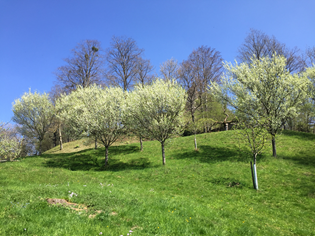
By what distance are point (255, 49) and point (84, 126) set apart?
1625 inches

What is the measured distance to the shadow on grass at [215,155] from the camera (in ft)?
69.6

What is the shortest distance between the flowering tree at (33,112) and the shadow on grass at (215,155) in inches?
1000

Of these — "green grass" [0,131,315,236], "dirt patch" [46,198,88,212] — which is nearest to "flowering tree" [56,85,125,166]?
"green grass" [0,131,315,236]

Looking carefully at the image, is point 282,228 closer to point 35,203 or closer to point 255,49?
point 35,203

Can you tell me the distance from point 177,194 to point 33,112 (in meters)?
31.4

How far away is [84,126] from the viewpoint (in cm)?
2333

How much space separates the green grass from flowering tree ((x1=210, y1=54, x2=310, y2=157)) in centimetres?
489

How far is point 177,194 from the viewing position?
43.8 feet

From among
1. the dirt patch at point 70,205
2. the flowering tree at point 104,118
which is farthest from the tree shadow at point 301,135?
the dirt patch at point 70,205

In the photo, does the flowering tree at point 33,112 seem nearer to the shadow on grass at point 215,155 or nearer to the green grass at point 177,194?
the green grass at point 177,194

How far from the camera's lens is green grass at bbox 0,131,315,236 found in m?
6.88

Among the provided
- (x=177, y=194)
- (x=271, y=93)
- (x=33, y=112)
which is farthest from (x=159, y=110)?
(x=33, y=112)

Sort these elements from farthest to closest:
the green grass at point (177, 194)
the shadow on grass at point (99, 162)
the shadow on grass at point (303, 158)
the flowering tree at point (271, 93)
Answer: the shadow on grass at point (99, 162) < the flowering tree at point (271, 93) < the shadow on grass at point (303, 158) < the green grass at point (177, 194)

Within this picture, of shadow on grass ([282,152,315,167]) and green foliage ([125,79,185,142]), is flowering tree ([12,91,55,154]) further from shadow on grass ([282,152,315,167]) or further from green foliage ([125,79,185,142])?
shadow on grass ([282,152,315,167])
